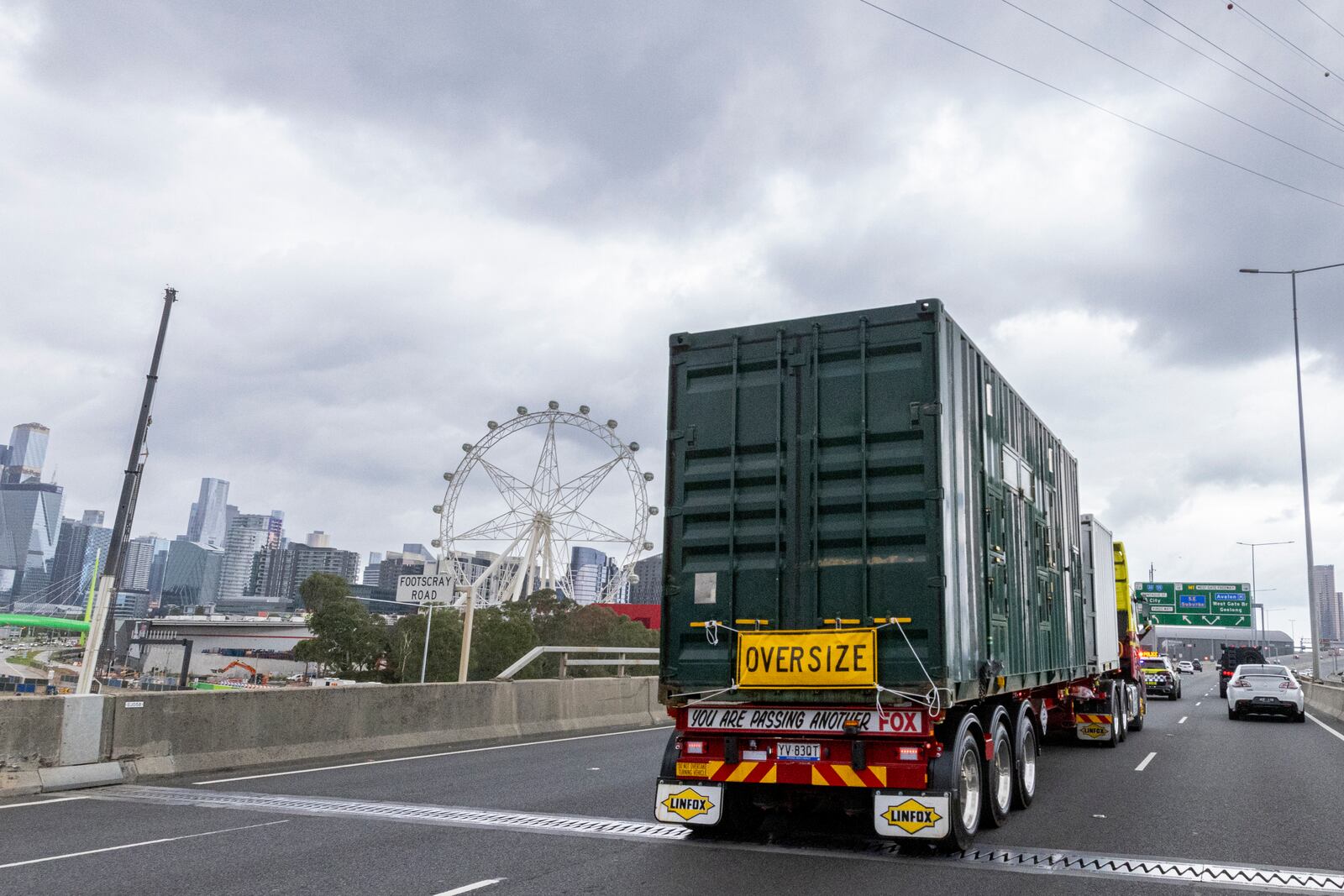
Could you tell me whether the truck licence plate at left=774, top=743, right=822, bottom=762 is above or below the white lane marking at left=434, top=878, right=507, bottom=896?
above

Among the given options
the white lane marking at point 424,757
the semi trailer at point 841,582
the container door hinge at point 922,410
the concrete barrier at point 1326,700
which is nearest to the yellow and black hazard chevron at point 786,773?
the semi trailer at point 841,582

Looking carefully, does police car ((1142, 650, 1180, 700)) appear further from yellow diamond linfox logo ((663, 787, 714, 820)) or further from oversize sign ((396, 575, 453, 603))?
yellow diamond linfox logo ((663, 787, 714, 820))

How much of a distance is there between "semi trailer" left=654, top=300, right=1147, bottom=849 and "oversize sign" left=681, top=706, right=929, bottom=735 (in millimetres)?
14

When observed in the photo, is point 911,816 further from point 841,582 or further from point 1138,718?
point 1138,718

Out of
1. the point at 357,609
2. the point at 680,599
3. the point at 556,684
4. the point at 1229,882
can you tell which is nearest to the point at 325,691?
the point at 556,684

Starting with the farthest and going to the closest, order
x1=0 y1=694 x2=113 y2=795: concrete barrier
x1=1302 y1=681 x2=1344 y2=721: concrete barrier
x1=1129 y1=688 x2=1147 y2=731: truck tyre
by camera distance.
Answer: x1=1302 y1=681 x2=1344 y2=721: concrete barrier
x1=1129 y1=688 x2=1147 y2=731: truck tyre
x1=0 y1=694 x2=113 y2=795: concrete barrier

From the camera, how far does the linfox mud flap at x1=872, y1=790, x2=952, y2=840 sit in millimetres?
7281

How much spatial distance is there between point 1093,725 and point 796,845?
1034 cm

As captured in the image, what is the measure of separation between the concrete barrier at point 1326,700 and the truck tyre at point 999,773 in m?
22.1

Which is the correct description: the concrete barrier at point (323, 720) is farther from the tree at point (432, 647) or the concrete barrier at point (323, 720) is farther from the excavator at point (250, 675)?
the excavator at point (250, 675)

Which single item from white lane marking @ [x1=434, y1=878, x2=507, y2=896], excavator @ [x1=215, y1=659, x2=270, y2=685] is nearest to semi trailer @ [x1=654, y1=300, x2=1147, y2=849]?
white lane marking @ [x1=434, y1=878, x2=507, y2=896]

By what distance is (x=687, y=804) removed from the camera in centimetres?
809

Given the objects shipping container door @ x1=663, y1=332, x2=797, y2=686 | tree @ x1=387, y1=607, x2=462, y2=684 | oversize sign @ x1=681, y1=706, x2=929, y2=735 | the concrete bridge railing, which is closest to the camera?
oversize sign @ x1=681, y1=706, x2=929, y2=735

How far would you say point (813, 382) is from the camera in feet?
28.4
